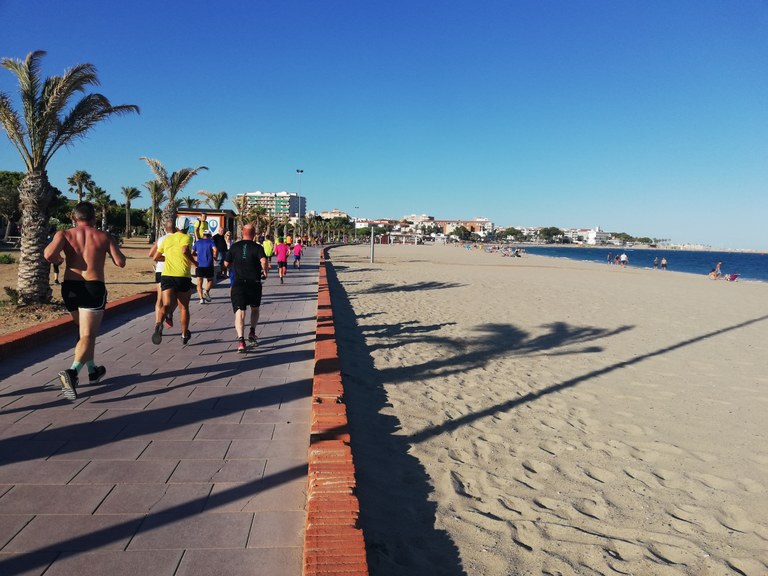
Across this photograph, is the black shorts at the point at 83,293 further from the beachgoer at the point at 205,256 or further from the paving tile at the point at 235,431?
the beachgoer at the point at 205,256

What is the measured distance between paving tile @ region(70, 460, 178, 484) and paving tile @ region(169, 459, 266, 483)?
0.25 ft

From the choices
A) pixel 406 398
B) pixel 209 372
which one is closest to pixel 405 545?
pixel 406 398

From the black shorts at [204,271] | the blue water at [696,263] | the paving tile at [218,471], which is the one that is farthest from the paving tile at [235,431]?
the blue water at [696,263]

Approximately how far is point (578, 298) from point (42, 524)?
17.1 meters

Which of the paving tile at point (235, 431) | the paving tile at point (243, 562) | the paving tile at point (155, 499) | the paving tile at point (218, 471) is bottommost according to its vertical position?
the paving tile at point (235, 431)

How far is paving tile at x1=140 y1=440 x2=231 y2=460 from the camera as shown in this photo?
319cm

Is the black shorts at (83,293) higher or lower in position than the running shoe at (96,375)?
higher

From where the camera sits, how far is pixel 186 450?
3.30m

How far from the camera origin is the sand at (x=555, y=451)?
281 cm

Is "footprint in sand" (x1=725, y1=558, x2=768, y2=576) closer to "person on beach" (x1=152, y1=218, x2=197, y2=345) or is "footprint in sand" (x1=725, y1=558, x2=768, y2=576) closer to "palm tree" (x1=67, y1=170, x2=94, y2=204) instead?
"person on beach" (x1=152, y1=218, x2=197, y2=345)

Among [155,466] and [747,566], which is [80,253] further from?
[747,566]

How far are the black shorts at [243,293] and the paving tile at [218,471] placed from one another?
9.83ft

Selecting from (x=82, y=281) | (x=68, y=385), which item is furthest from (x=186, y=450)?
(x=82, y=281)

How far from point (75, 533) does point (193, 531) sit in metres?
0.56
